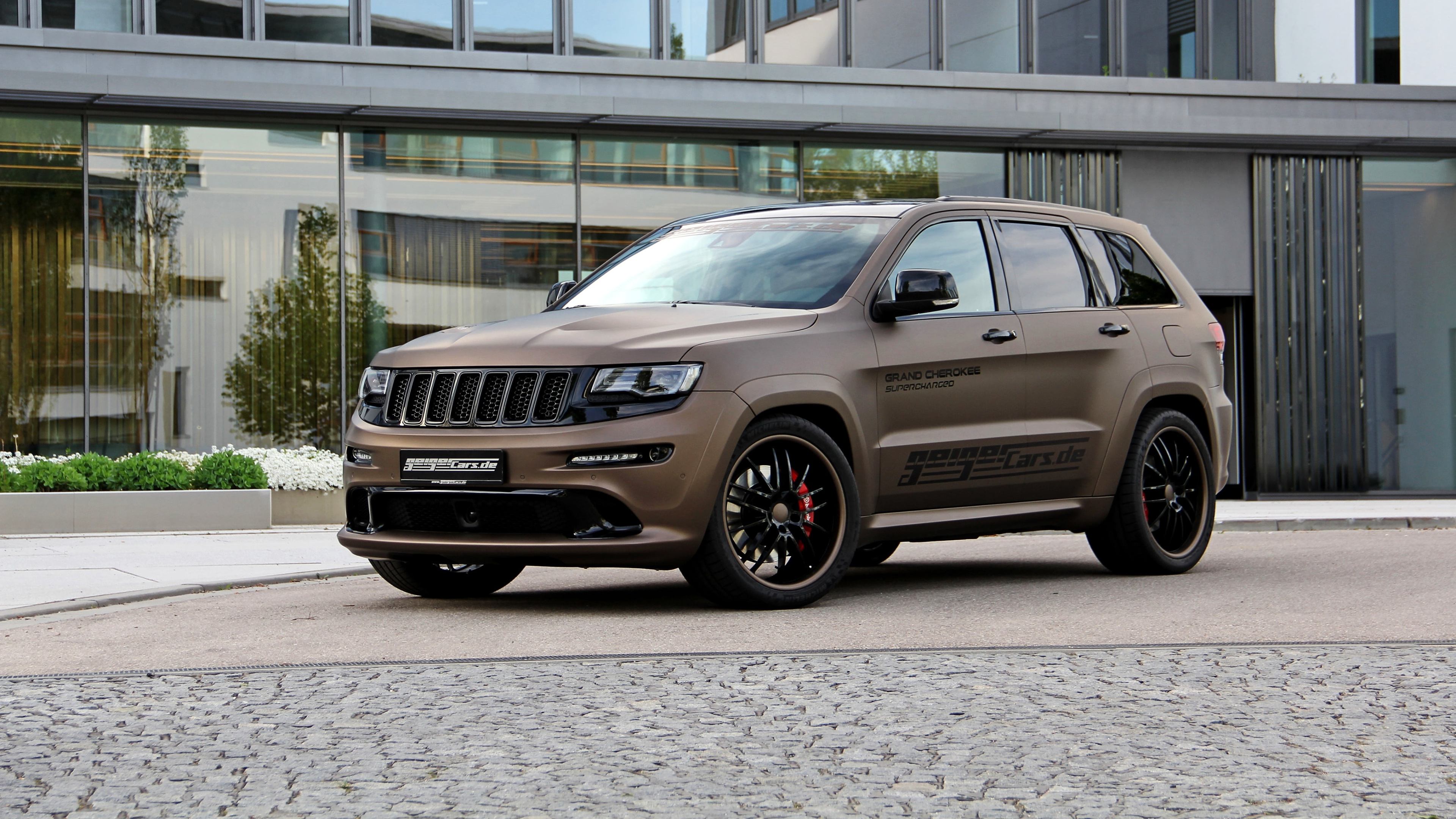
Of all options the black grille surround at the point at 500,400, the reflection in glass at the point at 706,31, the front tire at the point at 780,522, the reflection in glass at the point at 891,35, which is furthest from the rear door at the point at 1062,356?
the reflection in glass at the point at 891,35

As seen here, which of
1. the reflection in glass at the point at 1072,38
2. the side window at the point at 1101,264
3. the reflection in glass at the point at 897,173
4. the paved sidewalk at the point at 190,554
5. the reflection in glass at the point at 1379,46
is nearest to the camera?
the paved sidewalk at the point at 190,554

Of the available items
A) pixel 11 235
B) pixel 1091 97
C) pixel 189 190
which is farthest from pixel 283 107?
pixel 1091 97

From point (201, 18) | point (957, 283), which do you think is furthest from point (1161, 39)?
point (957, 283)

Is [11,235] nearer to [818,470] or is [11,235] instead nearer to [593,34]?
[593,34]

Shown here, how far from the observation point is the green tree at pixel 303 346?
17.6m

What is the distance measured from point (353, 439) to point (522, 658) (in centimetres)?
201

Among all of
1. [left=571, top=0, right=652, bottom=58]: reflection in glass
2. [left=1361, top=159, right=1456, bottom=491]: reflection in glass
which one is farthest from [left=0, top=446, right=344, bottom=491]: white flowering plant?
[left=1361, top=159, right=1456, bottom=491]: reflection in glass

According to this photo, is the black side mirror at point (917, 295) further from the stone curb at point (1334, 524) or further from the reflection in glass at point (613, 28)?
the reflection in glass at point (613, 28)

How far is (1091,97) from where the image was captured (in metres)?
20.1

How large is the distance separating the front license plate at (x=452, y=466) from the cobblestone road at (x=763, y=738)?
1.27 m

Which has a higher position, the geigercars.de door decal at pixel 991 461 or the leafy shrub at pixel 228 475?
the geigercars.de door decal at pixel 991 461

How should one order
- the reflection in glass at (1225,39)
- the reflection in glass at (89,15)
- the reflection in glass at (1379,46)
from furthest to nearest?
the reflection in glass at (1379,46) → the reflection in glass at (1225,39) → the reflection in glass at (89,15)

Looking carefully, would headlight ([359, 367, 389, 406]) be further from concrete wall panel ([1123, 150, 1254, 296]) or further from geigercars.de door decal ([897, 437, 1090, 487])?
concrete wall panel ([1123, 150, 1254, 296])

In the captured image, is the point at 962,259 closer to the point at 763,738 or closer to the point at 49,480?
the point at 763,738
